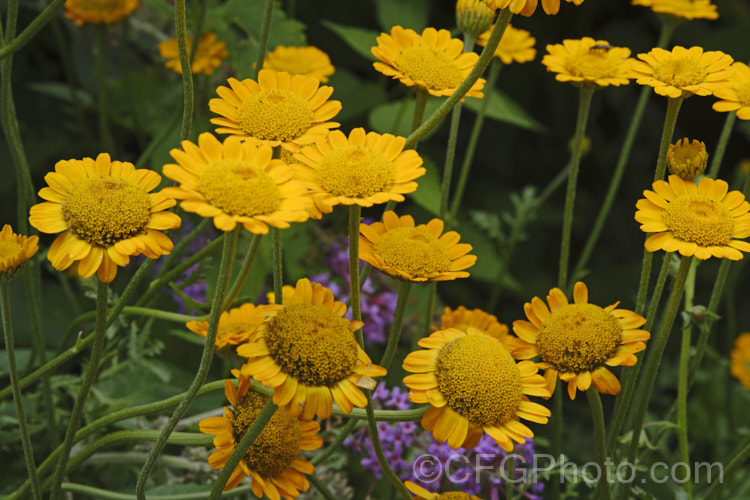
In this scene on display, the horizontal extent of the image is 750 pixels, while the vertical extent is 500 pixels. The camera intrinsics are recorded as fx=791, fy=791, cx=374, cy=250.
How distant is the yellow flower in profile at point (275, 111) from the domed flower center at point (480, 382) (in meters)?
0.20

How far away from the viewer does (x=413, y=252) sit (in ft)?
2.06

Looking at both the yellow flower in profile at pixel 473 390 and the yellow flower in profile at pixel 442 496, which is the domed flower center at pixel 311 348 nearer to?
the yellow flower in profile at pixel 473 390

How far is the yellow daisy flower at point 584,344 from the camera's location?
2.09ft

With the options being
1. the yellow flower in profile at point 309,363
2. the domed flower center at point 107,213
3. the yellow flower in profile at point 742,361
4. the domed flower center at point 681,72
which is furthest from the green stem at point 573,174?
the yellow flower in profile at point 742,361

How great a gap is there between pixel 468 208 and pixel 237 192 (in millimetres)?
1347

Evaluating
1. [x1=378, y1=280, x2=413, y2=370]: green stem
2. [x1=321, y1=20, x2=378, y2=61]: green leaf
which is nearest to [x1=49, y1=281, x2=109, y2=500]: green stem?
[x1=378, y1=280, x2=413, y2=370]: green stem

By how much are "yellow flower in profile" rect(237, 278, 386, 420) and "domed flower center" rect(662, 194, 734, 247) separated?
0.93 feet

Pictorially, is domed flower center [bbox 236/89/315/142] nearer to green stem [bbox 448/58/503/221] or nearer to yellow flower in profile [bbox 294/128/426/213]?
yellow flower in profile [bbox 294/128/426/213]

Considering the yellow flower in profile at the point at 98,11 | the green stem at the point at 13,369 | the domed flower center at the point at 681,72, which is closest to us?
the green stem at the point at 13,369

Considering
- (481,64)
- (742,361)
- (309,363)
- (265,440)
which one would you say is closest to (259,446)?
(265,440)

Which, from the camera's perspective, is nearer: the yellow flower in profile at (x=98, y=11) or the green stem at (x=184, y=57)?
the green stem at (x=184, y=57)

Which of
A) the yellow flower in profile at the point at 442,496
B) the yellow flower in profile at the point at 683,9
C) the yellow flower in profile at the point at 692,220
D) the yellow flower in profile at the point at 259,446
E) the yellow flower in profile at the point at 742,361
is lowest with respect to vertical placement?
the yellow flower in profile at the point at 742,361

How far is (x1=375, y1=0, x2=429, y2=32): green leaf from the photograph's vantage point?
1.48m

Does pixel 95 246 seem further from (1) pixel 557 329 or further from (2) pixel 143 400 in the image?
(2) pixel 143 400
